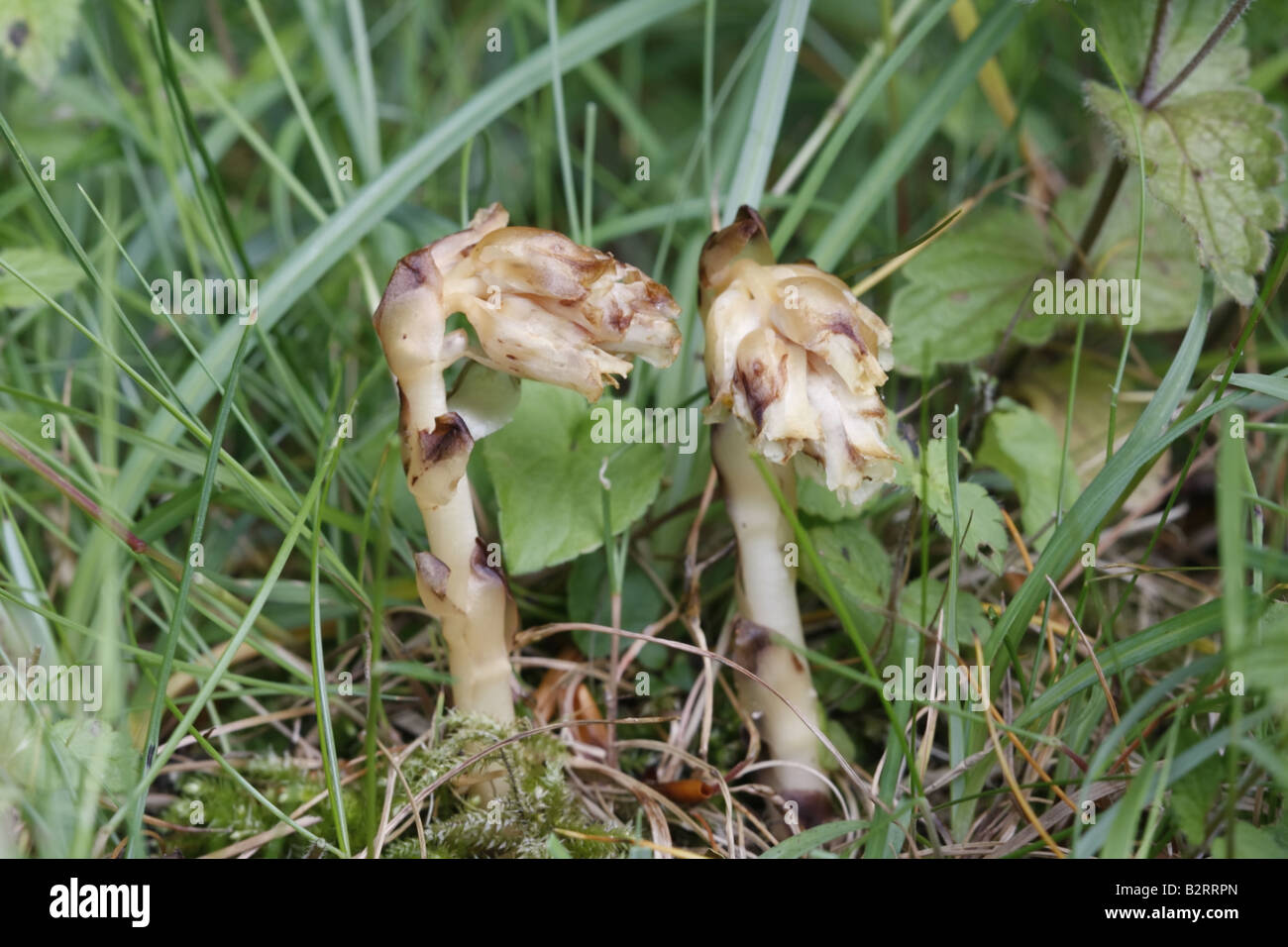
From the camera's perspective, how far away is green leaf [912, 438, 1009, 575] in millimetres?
1340

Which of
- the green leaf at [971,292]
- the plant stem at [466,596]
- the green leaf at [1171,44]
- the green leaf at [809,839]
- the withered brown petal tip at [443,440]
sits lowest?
the green leaf at [809,839]

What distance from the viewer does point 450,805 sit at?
4.65 feet

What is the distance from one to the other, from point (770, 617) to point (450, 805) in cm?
52

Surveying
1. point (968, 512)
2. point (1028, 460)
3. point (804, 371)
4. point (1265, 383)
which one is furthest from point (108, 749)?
point (1265, 383)

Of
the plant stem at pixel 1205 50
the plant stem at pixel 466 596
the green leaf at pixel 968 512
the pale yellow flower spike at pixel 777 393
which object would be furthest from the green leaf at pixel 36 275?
the plant stem at pixel 1205 50

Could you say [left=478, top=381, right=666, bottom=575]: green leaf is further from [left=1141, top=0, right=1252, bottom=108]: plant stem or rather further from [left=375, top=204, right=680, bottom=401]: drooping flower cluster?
[left=1141, top=0, right=1252, bottom=108]: plant stem

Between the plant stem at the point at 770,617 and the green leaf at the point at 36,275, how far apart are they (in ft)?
3.83

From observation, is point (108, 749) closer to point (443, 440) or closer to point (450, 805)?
point (450, 805)

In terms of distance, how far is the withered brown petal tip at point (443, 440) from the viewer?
3.97 ft

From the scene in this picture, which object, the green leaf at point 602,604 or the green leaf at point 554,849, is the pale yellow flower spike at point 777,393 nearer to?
the green leaf at point 602,604

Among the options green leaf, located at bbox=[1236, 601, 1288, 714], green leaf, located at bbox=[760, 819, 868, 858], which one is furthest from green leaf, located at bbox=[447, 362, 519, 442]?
green leaf, located at bbox=[1236, 601, 1288, 714]

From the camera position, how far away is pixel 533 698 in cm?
153
